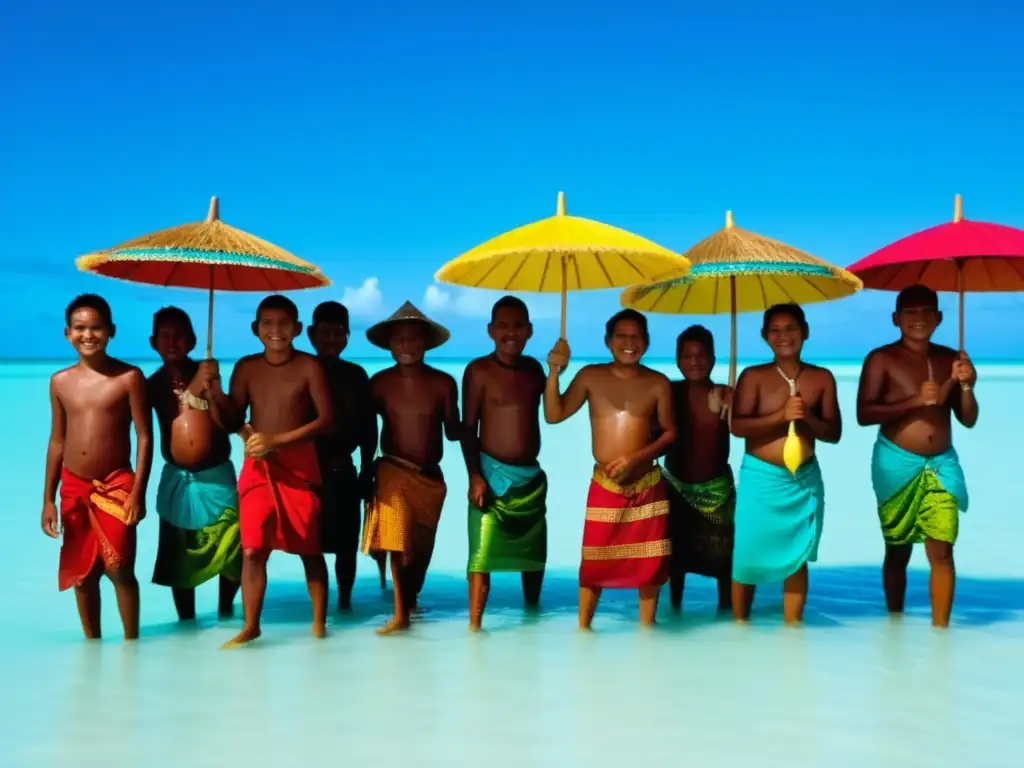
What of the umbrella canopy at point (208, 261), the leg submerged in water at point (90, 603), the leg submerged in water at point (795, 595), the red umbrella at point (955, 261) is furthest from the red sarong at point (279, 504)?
the red umbrella at point (955, 261)

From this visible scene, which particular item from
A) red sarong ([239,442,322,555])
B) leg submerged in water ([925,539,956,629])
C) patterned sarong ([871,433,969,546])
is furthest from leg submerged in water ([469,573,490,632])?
leg submerged in water ([925,539,956,629])

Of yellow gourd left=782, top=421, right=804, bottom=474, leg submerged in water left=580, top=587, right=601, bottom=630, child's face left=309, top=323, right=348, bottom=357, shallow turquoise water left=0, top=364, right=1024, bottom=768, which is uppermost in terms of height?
child's face left=309, top=323, right=348, bottom=357

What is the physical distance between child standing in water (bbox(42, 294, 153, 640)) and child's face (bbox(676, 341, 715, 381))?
10.7 ft

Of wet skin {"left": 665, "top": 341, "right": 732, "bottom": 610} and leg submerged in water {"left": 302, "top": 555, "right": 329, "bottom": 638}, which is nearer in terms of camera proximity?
leg submerged in water {"left": 302, "top": 555, "right": 329, "bottom": 638}

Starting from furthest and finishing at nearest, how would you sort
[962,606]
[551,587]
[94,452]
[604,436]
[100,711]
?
[551,587], [962,606], [604,436], [94,452], [100,711]

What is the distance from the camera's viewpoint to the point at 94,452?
5637mm

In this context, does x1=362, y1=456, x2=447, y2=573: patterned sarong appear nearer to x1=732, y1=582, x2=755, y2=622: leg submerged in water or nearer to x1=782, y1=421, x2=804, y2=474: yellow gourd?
x1=732, y1=582, x2=755, y2=622: leg submerged in water

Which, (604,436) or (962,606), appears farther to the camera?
(962,606)

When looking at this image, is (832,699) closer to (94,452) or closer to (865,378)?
(865,378)

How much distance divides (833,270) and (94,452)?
4274 mm

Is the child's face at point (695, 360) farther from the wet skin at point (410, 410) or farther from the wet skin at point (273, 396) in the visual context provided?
the wet skin at point (273, 396)

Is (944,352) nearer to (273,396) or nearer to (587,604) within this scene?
(587,604)

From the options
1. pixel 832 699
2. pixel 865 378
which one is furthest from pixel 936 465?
pixel 832 699

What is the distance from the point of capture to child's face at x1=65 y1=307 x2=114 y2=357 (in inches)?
219
